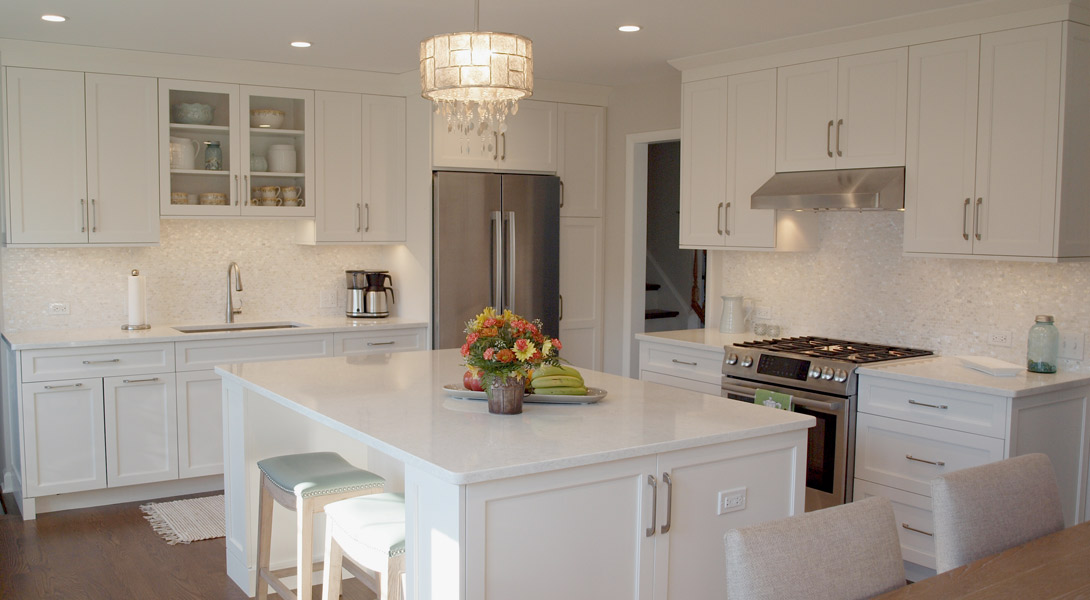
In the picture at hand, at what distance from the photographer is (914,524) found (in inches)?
145

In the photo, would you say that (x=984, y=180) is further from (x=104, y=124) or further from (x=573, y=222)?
(x=104, y=124)

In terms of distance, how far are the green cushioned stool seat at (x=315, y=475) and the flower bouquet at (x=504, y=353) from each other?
1.93 ft

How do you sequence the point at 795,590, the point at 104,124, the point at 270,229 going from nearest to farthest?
1. the point at 795,590
2. the point at 104,124
3. the point at 270,229

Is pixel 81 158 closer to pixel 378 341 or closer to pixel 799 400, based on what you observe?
pixel 378 341

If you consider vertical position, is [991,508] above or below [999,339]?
below

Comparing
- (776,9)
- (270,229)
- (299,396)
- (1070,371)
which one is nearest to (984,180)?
(1070,371)

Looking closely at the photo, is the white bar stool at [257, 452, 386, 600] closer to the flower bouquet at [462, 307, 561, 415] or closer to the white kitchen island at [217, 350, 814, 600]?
the white kitchen island at [217, 350, 814, 600]

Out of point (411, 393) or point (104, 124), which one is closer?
point (411, 393)

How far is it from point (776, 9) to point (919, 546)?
229cm

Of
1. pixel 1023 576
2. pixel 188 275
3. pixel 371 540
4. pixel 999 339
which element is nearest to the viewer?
pixel 1023 576

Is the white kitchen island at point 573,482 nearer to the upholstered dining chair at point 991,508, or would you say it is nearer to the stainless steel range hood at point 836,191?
the upholstered dining chair at point 991,508

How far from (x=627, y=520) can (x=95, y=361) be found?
10.7ft

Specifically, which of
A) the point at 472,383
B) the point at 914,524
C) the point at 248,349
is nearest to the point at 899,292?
the point at 914,524

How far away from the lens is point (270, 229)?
5.54m
